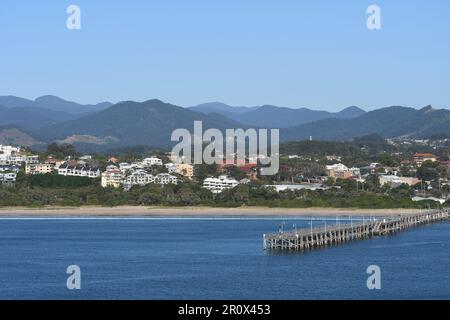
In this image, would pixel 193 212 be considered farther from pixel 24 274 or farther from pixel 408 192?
pixel 24 274

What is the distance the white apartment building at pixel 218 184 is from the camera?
98.6 metres

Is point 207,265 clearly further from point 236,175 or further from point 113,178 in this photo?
point 236,175

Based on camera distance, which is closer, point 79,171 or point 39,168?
point 79,171

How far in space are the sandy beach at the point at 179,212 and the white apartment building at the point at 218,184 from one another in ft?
35.7

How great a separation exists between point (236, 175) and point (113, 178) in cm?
1313

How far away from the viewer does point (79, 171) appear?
4449 inches

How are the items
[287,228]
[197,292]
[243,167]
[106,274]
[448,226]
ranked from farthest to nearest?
[243,167]
[448,226]
[287,228]
[106,274]
[197,292]

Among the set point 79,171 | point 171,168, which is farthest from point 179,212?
point 171,168

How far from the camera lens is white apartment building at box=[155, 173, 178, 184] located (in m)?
104

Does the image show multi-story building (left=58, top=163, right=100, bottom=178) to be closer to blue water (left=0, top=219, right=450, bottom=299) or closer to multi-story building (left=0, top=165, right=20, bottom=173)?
multi-story building (left=0, top=165, right=20, bottom=173)

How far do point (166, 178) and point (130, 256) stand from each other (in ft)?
178

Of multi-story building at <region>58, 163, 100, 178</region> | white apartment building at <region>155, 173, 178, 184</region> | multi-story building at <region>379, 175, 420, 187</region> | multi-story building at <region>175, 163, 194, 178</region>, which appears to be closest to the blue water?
white apartment building at <region>155, 173, 178, 184</region>
